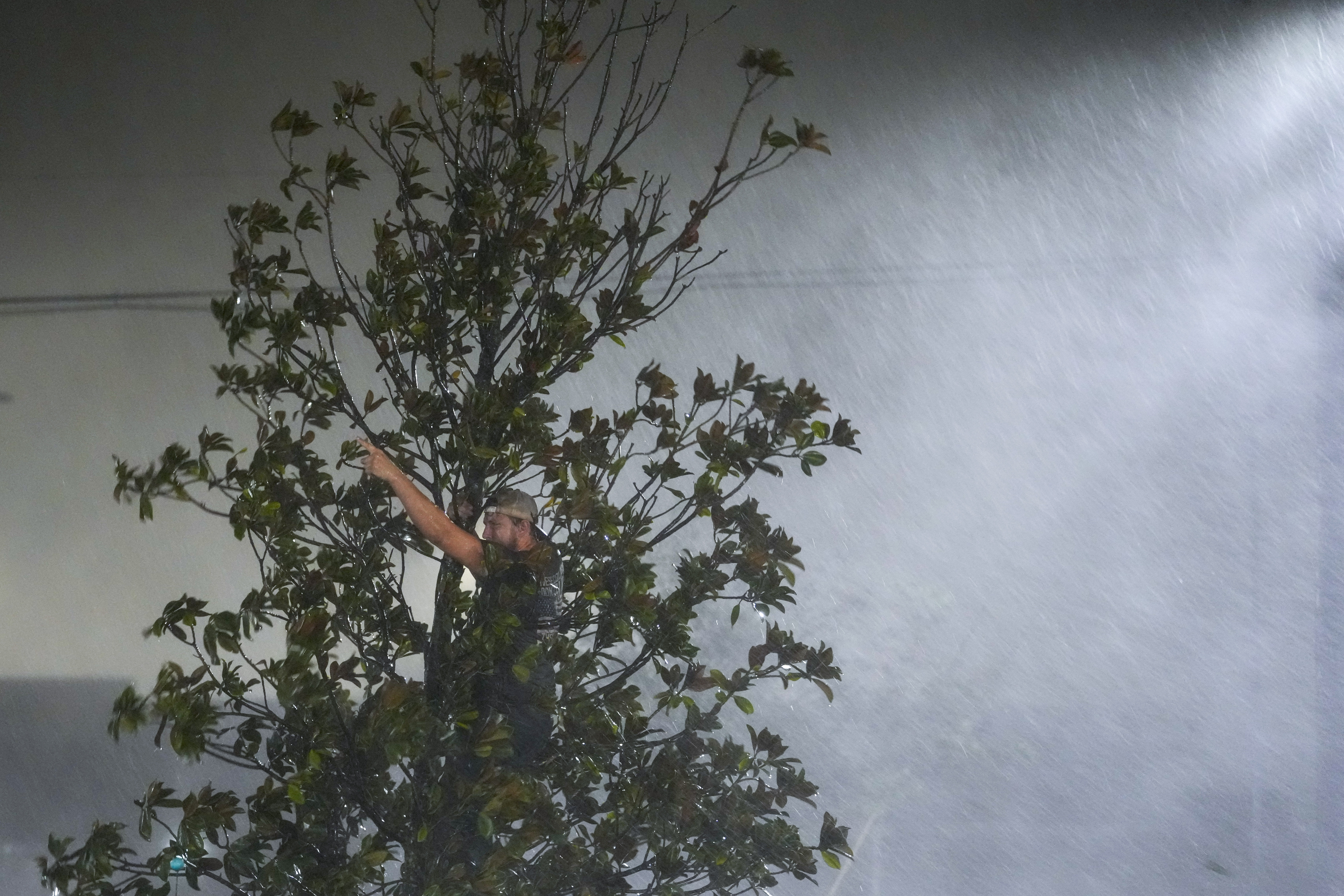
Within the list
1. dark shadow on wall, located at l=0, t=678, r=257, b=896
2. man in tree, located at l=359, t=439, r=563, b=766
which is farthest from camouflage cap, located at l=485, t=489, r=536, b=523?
dark shadow on wall, located at l=0, t=678, r=257, b=896

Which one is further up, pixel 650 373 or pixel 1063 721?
pixel 1063 721

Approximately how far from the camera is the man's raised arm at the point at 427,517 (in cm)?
149

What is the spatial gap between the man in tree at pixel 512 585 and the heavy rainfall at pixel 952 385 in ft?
5.21

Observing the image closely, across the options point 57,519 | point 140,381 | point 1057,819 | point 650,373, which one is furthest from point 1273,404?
point 57,519

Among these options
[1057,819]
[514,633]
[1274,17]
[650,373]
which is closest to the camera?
[514,633]

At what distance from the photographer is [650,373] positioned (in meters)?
1.64

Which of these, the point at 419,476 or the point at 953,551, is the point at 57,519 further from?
the point at 953,551

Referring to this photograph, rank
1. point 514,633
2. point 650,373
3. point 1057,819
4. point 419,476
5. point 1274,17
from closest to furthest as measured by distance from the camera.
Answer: point 514,633 → point 650,373 → point 419,476 → point 1057,819 → point 1274,17

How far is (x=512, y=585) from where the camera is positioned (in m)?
1.50

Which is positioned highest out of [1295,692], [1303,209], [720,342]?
[1303,209]

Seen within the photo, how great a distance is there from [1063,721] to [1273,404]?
3.50 ft

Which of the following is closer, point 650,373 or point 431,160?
point 650,373

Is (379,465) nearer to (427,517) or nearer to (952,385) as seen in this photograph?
(427,517)

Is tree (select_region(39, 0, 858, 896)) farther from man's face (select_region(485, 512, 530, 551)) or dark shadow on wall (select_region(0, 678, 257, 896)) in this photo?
dark shadow on wall (select_region(0, 678, 257, 896))
